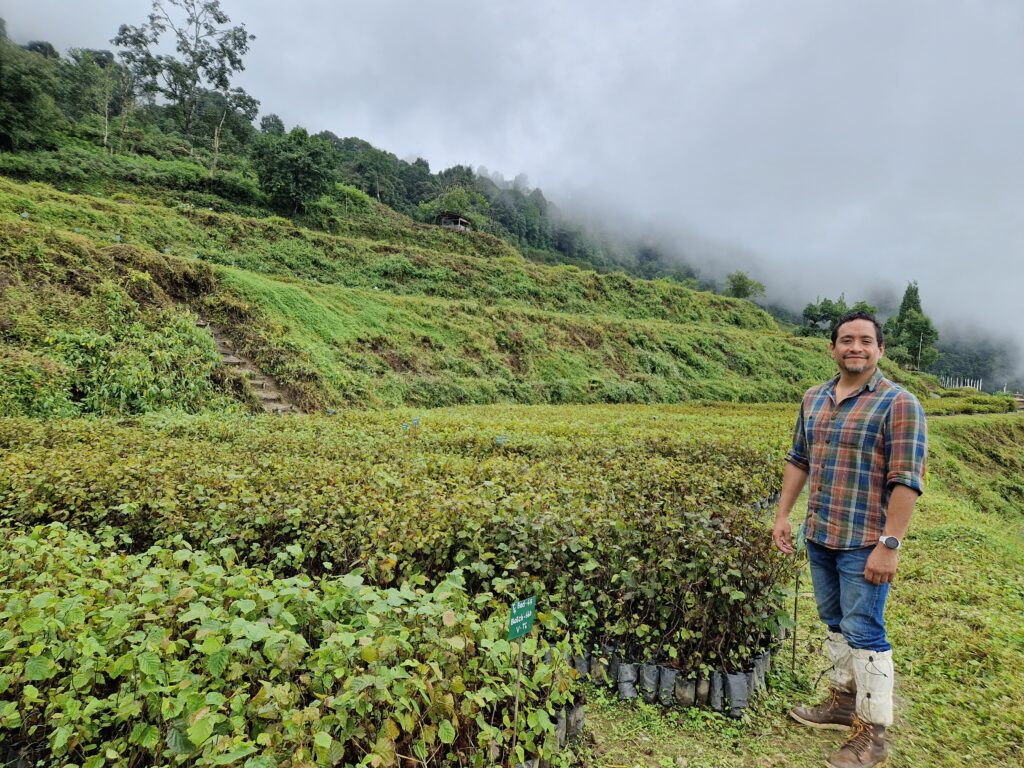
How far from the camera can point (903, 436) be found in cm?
269

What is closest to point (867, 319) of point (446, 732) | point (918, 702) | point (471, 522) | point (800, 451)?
point (800, 451)

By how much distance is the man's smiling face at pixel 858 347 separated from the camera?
2.88m

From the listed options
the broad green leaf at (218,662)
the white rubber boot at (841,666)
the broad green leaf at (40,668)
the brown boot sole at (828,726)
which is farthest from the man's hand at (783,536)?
the broad green leaf at (40,668)

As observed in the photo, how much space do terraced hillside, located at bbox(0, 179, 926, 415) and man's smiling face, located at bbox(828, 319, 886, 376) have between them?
11.3 meters

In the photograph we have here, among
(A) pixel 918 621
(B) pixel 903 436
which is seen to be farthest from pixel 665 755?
(A) pixel 918 621

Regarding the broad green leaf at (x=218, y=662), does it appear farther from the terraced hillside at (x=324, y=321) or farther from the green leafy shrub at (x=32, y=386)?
the terraced hillside at (x=324, y=321)

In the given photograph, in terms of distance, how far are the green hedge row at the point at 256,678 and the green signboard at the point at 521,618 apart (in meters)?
0.14

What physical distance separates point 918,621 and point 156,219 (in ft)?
88.5

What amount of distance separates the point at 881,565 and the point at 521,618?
1.95 m

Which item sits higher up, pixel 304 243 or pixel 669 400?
pixel 304 243

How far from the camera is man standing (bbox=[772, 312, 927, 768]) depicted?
267cm

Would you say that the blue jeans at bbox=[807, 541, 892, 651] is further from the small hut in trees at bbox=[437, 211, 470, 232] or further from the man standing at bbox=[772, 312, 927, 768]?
the small hut in trees at bbox=[437, 211, 470, 232]

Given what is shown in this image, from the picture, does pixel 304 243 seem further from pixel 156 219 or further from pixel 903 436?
pixel 903 436

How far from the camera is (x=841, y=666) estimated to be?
3.11 metres
